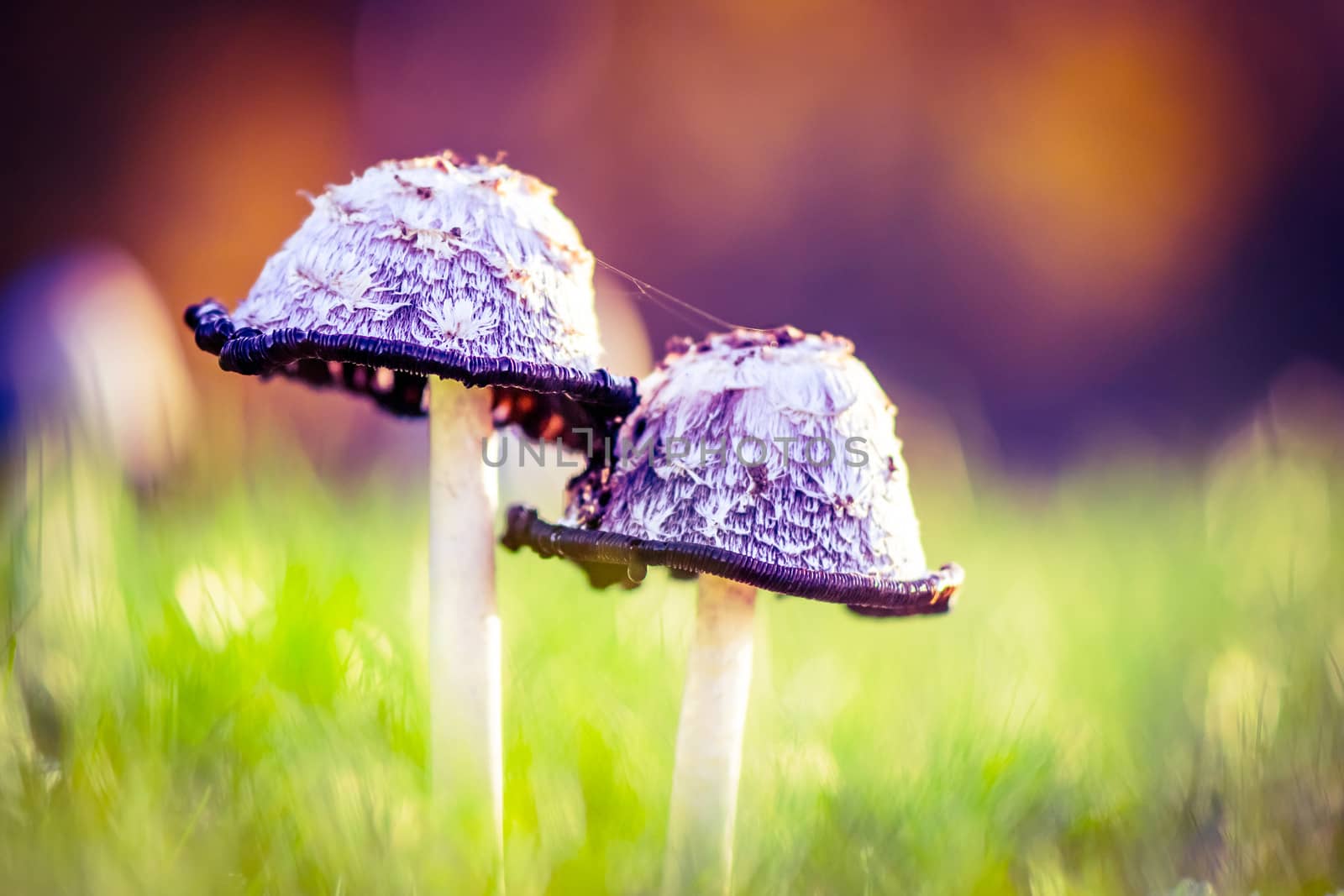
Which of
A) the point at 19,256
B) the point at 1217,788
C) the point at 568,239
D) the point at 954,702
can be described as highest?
the point at 19,256

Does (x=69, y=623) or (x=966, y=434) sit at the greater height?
(x=966, y=434)

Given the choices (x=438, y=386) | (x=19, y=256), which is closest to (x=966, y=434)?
(x=438, y=386)

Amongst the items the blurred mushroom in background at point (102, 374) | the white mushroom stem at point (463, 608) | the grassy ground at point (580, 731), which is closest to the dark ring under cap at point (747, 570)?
the white mushroom stem at point (463, 608)

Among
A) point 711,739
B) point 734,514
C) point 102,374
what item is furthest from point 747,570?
point 102,374

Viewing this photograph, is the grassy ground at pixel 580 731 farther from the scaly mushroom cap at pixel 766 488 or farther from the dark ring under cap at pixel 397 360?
the dark ring under cap at pixel 397 360

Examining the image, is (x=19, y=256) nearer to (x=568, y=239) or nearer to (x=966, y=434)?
(x=568, y=239)

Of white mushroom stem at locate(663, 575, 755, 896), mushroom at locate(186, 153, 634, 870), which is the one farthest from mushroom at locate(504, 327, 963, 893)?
mushroom at locate(186, 153, 634, 870)
